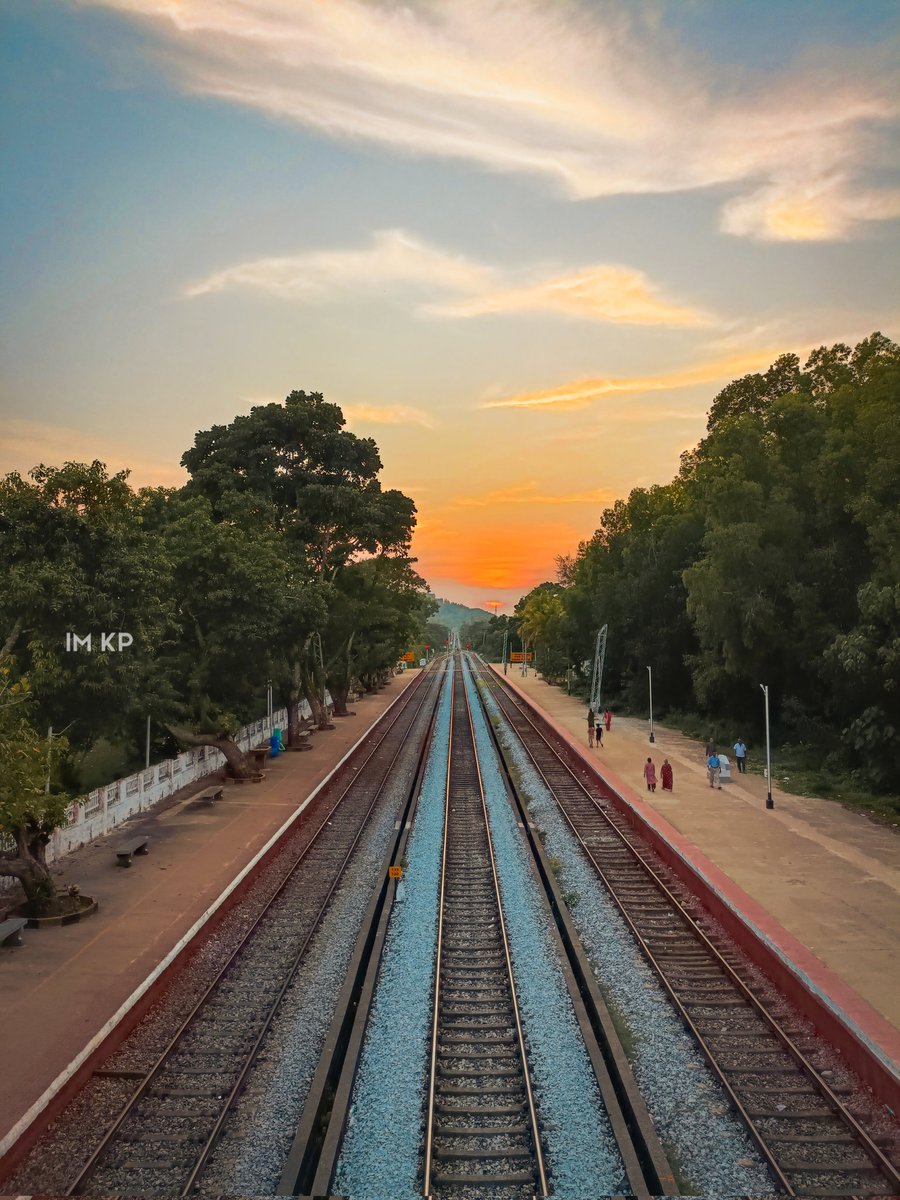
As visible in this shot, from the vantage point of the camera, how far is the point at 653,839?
21016 mm

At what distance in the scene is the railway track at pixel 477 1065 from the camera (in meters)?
8.33

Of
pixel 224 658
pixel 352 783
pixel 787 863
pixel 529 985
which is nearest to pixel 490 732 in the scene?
pixel 352 783

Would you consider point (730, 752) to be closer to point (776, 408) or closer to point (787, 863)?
point (776, 408)

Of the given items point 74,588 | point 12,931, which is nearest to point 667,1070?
point 12,931

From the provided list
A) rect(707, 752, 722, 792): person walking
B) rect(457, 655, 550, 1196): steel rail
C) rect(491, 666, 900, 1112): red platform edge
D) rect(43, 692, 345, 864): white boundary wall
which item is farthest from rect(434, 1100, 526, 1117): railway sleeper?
rect(707, 752, 722, 792): person walking

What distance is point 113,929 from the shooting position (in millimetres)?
14398

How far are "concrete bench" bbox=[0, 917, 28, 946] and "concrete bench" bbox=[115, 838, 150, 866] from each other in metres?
4.35

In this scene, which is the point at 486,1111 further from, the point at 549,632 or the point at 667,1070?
the point at 549,632

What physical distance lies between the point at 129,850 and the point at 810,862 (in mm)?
14458

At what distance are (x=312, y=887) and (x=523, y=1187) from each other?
10063mm

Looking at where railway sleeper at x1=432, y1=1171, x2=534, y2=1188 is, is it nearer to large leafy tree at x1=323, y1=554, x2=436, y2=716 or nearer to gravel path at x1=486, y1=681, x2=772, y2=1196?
gravel path at x1=486, y1=681, x2=772, y2=1196

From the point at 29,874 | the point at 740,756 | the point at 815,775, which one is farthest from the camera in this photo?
the point at 740,756

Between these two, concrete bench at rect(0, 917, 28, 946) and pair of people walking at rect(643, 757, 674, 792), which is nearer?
concrete bench at rect(0, 917, 28, 946)

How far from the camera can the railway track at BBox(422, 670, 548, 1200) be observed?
8328 mm
